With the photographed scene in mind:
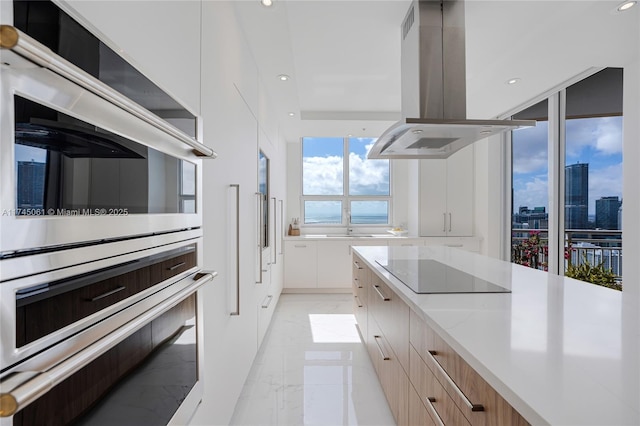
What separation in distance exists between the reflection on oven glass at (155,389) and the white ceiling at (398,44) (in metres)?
1.86

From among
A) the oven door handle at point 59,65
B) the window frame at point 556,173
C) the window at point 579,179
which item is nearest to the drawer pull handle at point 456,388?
the oven door handle at point 59,65

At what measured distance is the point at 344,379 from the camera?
93.6 inches

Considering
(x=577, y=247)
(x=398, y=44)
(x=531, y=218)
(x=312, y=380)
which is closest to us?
(x=312, y=380)

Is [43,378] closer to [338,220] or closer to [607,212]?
[607,212]

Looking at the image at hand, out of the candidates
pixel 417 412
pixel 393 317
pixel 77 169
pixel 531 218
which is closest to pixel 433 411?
pixel 417 412

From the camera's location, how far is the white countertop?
639 mm

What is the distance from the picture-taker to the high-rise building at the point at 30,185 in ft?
1.56

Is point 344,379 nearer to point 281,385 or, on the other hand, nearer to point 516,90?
point 281,385

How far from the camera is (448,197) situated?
16.2ft

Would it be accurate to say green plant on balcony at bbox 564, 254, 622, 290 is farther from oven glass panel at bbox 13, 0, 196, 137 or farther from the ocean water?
oven glass panel at bbox 13, 0, 196, 137

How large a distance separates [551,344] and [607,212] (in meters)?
2.84

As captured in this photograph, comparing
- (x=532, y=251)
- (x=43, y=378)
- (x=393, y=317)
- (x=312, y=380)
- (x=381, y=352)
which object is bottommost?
(x=312, y=380)

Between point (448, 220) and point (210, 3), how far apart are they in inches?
173

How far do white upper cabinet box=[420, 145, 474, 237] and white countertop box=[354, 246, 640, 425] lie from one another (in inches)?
129
